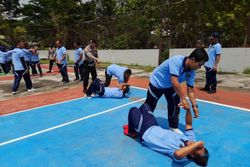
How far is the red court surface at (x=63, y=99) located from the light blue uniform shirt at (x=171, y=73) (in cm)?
348

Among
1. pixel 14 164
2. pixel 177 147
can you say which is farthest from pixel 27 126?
pixel 177 147

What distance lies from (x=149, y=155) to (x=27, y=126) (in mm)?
3044

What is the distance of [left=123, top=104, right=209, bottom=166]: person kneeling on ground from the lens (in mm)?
3888

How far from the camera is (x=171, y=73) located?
14.7ft

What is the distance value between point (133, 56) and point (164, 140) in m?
19.8

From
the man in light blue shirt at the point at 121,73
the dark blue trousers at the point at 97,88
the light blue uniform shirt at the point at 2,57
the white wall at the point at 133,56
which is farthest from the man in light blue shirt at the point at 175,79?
the white wall at the point at 133,56

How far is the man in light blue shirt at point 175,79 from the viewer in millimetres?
4285

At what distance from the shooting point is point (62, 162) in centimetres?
411

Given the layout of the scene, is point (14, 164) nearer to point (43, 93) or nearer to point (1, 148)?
point (1, 148)

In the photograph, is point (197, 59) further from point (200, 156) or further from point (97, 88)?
point (97, 88)

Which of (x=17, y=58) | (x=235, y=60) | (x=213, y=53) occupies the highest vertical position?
(x=213, y=53)

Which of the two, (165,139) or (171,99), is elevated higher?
(171,99)

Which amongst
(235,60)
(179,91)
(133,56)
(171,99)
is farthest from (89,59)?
(133,56)

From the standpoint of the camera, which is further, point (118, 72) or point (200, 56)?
point (118, 72)
